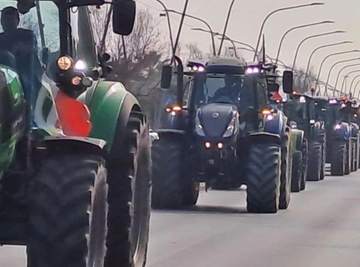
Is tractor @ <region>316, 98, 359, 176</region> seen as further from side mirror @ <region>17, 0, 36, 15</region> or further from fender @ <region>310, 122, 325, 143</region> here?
side mirror @ <region>17, 0, 36, 15</region>

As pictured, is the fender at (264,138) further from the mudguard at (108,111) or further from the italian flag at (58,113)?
the italian flag at (58,113)

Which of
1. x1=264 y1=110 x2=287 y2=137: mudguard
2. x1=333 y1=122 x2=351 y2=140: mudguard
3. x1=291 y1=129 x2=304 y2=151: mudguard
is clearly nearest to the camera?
x1=264 y1=110 x2=287 y2=137: mudguard

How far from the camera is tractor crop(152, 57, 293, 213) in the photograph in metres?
21.3

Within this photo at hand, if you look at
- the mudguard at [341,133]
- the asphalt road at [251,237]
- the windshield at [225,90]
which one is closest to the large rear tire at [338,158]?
the mudguard at [341,133]

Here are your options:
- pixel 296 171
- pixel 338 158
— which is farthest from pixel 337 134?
pixel 296 171

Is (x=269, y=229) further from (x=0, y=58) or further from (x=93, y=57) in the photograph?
(x=0, y=58)

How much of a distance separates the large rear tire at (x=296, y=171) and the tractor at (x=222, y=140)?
19.9 feet

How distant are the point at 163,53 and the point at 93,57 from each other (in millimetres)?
72066

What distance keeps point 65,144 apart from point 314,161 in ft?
94.5

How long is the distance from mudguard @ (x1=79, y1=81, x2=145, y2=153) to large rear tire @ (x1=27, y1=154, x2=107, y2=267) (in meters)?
1.57

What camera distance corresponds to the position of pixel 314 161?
37062mm

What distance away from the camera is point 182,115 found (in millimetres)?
22391

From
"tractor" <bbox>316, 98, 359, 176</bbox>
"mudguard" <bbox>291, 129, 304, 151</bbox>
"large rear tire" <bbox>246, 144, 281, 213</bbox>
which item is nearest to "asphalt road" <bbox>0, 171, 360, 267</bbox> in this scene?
"large rear tire" <bbox>246, 144, 281, 213</bbox>

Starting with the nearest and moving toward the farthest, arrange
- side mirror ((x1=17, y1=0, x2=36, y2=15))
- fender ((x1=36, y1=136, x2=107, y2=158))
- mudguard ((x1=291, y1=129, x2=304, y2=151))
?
fender ((x1=36, y1=136, x2=107, y2=158)) → side mirror ((x1=17, y1=0, x2=36, y2=15)) → mudguard ((x1=291, y1=129, x2=304, y2=151))
